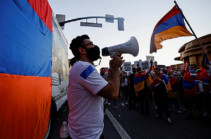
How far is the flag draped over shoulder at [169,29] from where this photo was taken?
15.3 feet

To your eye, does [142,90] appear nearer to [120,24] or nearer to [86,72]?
[86,72]

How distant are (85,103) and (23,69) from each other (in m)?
1.23

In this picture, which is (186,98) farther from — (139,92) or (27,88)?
(27,88)

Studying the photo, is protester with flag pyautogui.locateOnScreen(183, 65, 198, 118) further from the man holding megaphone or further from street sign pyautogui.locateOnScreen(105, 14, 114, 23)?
street sign pyautogui.locateOnScreen(105, 14, 114, 23)

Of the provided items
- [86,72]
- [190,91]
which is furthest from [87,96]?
[190,91]

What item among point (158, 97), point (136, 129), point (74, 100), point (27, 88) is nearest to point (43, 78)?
point (27, 88)

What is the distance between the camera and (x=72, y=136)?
48.8 inches

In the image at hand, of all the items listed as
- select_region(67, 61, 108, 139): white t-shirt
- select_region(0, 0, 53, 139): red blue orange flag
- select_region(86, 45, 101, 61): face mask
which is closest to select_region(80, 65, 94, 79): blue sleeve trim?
select_region(67, 61, 108, 139): white t-shirt

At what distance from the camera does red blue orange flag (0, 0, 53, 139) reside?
1440 millimetres

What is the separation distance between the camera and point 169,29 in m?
4.90

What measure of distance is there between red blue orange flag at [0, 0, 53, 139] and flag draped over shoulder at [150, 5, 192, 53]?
4.10 m

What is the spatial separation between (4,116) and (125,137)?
269 centimetres

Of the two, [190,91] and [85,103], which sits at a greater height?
[85,103]

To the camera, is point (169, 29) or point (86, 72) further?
point (169, 29)
